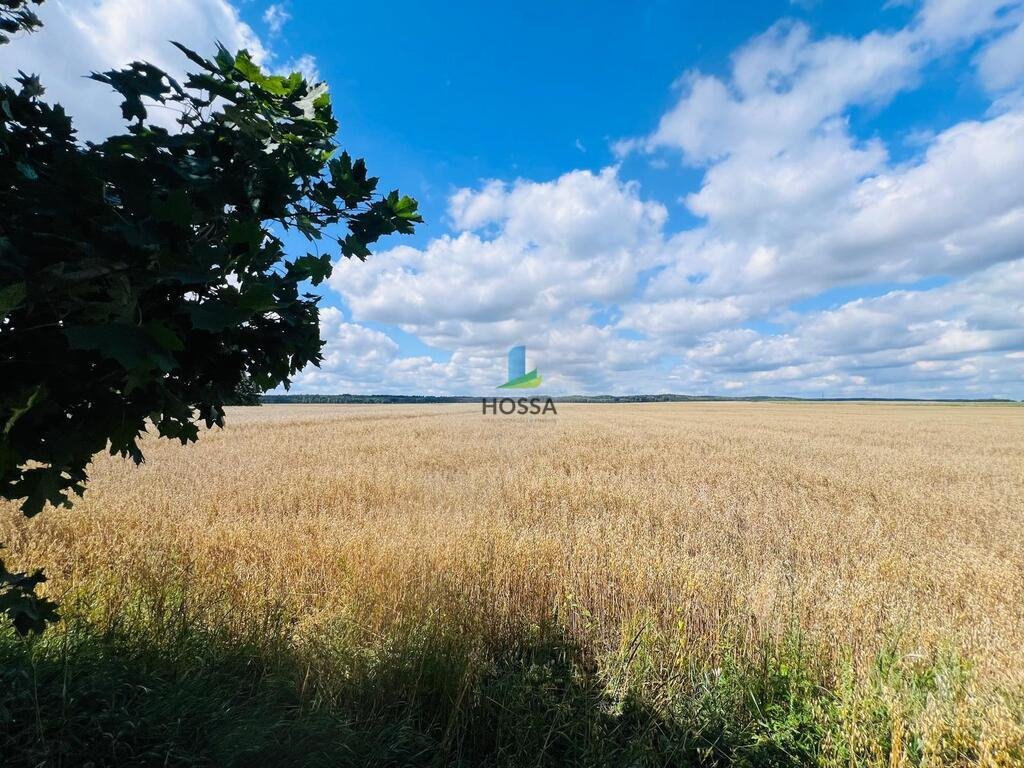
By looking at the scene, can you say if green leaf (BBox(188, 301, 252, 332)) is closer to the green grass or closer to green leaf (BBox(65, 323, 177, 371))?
green leaf (BBox(65, 323, 177, 371))

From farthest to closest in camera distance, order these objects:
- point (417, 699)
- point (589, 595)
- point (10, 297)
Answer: point (589, 595) → point (417, 699) → point (10, 297)

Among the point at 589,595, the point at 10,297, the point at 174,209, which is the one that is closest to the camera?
the point at 10,297

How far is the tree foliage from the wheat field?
2.17m

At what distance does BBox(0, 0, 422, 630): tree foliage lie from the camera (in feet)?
3.91

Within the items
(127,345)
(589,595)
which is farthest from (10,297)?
(589,595)

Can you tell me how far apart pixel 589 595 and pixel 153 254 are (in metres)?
4.44

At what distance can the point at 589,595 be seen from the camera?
4.56 meters

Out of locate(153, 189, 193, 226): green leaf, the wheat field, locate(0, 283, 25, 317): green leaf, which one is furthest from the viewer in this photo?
the wheat field

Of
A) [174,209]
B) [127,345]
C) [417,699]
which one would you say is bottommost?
[417,699]

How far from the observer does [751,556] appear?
625cm

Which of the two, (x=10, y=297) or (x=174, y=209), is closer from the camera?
(x=10, y=297)

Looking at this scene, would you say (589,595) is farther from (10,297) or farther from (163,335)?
(10,297)

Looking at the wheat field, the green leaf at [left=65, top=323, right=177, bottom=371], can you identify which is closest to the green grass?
the wheat field

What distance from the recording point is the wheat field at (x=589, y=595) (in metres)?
2.95
